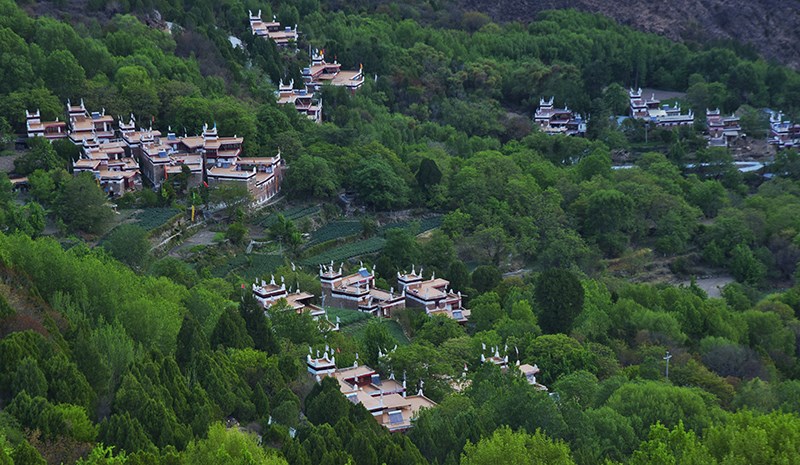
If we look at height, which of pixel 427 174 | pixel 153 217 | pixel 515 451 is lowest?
pixel 427 174

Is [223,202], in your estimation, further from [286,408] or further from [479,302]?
[286,408]

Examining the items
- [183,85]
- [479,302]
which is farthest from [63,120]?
[479,302]

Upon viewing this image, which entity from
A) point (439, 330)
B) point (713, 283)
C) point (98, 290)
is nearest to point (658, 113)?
point (713, 283)

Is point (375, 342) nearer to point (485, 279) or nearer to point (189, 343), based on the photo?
point (189, 343)

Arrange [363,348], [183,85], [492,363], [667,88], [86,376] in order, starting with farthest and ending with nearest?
[667,88]
[183,85]
[363,348]
[492,363]
[86,376]

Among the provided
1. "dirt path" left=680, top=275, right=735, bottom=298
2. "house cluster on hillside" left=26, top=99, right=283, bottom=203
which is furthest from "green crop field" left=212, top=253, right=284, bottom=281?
"dirt path" left=680, top=275, right=735, bottom=298

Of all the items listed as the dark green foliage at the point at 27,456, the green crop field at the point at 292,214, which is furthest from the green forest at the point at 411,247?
the green crop field at the point at 292,214

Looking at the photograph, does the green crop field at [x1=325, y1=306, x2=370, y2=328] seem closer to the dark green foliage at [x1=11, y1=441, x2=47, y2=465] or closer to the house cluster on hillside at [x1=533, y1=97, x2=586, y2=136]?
the dark green foliage at [x1=11, y1=441, x2=47, y2=465]

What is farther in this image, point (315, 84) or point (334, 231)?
point (315, 84)
